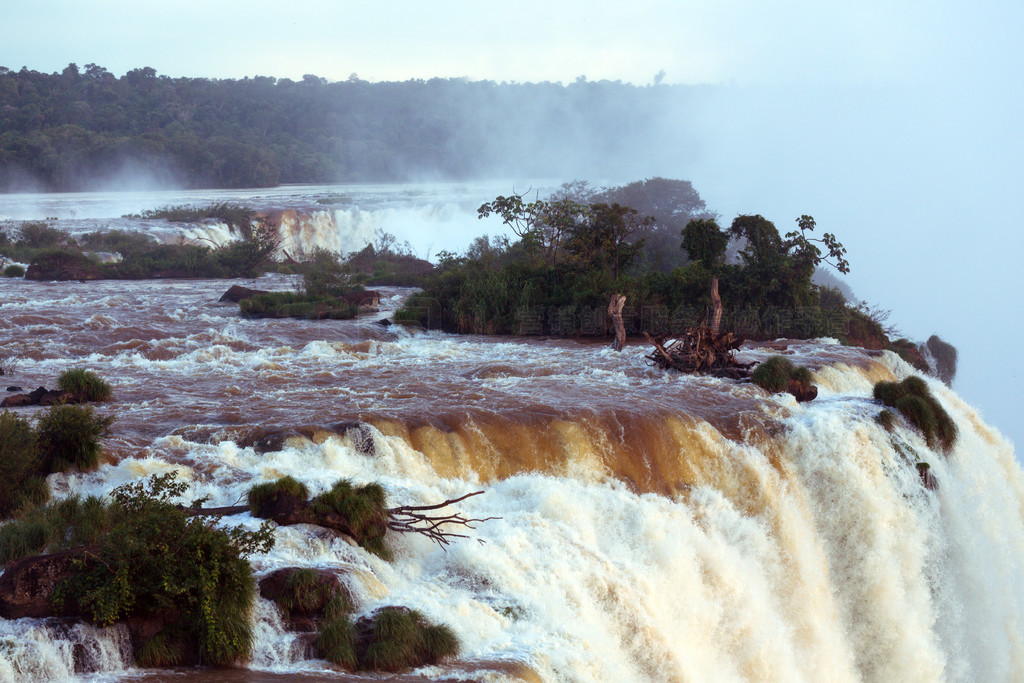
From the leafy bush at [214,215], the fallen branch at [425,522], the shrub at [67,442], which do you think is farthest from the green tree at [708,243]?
the leafy bush at [214,215]

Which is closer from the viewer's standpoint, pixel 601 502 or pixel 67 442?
pixel 67 442

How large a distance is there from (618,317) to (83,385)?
27.9ft

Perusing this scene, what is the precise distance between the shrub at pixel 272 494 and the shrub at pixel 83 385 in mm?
4195

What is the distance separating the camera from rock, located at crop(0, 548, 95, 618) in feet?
18.0

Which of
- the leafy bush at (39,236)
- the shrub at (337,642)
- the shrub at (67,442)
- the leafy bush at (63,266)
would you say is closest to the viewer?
the shrub at (337,642)

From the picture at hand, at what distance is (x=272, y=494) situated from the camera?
6887 millimetres

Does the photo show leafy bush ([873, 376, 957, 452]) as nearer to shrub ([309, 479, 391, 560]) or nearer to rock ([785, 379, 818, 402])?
rock ([785, 379, 818, 402])

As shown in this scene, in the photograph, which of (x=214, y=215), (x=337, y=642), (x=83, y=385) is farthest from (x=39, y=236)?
(x=337, y=642)

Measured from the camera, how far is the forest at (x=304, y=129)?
51.1m

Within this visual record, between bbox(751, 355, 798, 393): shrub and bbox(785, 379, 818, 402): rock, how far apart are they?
0.23 ft

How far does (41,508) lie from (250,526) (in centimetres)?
186

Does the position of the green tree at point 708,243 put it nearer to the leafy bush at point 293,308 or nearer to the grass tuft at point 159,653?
the leafy bush at point 293,308

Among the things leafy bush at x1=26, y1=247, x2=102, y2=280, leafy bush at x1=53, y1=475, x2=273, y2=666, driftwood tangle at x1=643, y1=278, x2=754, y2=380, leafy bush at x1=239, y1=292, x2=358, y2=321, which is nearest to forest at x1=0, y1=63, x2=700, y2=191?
leafy bush at x1=26, y1=247, x2=102, y2=280

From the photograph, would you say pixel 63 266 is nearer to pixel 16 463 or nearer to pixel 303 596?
pixel 16 463
